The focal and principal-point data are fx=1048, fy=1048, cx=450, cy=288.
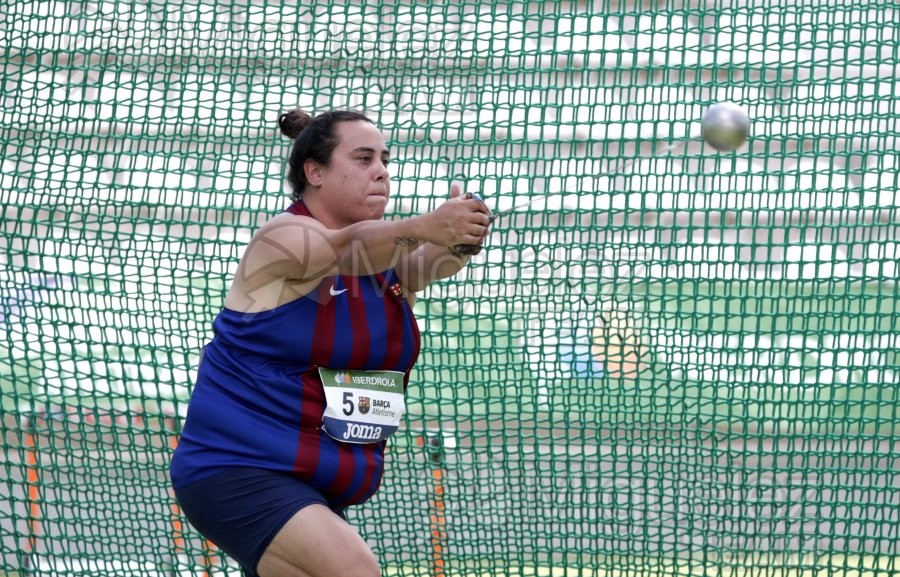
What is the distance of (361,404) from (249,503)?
1.19 ft

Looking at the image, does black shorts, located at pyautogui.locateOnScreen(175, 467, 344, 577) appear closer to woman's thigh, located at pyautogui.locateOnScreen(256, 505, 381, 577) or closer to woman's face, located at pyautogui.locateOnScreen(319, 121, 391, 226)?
woman's thigh, located at pyautogui.locateOnScreen(256, 505, 381, 577)

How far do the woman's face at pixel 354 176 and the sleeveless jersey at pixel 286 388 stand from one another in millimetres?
201

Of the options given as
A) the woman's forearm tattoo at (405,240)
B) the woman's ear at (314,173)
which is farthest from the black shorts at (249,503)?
the woman's ear at (314,173)

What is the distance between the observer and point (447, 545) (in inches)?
158

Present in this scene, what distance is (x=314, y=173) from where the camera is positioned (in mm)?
2727

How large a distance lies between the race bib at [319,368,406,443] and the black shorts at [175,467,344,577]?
0.17 meters

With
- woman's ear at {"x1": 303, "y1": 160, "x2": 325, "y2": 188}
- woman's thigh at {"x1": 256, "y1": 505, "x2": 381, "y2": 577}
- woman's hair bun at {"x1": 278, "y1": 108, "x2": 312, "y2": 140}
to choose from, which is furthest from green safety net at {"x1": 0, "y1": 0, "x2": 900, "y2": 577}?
woman's thigh at {"x1": 256, "y1": 505, "x2": 381, "y2": 577}

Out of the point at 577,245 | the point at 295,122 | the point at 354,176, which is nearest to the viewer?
the point at 354,176

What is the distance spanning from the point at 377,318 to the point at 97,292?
5.68 ft

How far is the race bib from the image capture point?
260 cm

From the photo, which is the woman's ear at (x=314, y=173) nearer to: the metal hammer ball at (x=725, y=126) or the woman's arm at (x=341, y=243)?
the woman's arm at (x=341, y=243)

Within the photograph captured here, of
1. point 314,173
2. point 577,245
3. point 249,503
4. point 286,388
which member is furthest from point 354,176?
point 577,245

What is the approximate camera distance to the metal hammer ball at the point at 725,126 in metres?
2.45

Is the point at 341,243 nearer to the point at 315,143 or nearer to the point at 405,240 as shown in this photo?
the point at 405,240
